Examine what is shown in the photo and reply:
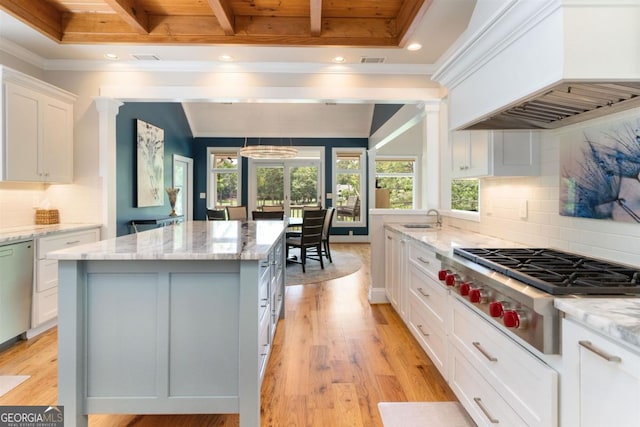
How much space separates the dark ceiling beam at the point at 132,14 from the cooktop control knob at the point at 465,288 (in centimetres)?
309

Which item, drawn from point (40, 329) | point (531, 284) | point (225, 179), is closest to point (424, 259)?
point (531, 284)

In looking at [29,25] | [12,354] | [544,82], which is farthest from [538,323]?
[29,25]

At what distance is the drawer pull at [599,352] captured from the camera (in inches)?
34.2

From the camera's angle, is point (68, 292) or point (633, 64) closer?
point (633, 64)

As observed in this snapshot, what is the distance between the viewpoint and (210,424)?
5.83ft

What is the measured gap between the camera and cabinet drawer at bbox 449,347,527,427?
1324 mm

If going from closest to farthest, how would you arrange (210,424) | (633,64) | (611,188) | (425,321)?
(633,64) < (611,188) < (210,424) < (425,321)

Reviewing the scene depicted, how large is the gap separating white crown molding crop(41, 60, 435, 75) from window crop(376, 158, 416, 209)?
5271 millimetres

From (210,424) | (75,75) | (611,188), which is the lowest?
(210,424)

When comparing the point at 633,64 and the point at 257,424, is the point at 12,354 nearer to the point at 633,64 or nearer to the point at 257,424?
the point at 257,424

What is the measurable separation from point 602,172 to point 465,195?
1792 mm

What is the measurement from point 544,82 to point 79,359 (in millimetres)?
2372

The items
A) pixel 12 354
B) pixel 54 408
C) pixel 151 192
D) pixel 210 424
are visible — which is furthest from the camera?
pixel 151 192

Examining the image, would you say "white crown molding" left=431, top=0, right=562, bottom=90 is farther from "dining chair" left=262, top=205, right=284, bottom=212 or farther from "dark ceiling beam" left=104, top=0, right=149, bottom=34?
"dining chair" left=262, top=205, right=284, bottom=212
